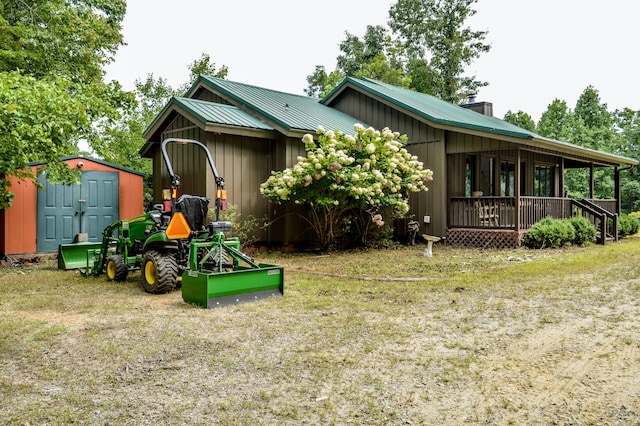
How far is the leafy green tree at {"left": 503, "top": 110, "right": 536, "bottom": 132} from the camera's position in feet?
114

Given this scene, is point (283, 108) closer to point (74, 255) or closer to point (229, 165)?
point (229, 165)

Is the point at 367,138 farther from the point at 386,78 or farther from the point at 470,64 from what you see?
the point at 470,64

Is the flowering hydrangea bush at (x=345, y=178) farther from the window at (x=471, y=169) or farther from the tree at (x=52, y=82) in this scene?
the tree at (x=52, y=82)

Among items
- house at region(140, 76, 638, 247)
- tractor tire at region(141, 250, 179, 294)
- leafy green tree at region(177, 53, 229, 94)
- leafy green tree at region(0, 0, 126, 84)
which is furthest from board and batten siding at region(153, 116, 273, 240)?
leafy green tree at region(177, 53, 229, 94)

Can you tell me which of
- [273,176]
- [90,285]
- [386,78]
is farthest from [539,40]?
[90,285]

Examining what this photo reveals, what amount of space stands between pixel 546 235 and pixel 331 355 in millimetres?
9299

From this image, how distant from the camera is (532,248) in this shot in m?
11.5

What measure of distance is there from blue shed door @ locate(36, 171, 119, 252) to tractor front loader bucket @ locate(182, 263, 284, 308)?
6.33 metres

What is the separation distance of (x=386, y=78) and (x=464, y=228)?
1985 centimetres

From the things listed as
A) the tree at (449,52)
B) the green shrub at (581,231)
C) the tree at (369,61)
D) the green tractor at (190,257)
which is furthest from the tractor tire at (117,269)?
the tree at (449,52)

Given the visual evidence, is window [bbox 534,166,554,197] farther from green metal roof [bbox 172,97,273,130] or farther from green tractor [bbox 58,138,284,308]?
green tractor [bbox 58,138,284,308]

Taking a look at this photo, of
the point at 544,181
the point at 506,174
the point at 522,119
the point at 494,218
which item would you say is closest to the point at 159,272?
the point at 494,218

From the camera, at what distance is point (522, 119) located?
35469mm

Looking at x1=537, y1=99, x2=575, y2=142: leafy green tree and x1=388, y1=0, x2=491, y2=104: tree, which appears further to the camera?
x1=388, y1=0, x2=491, y2=104: tree
